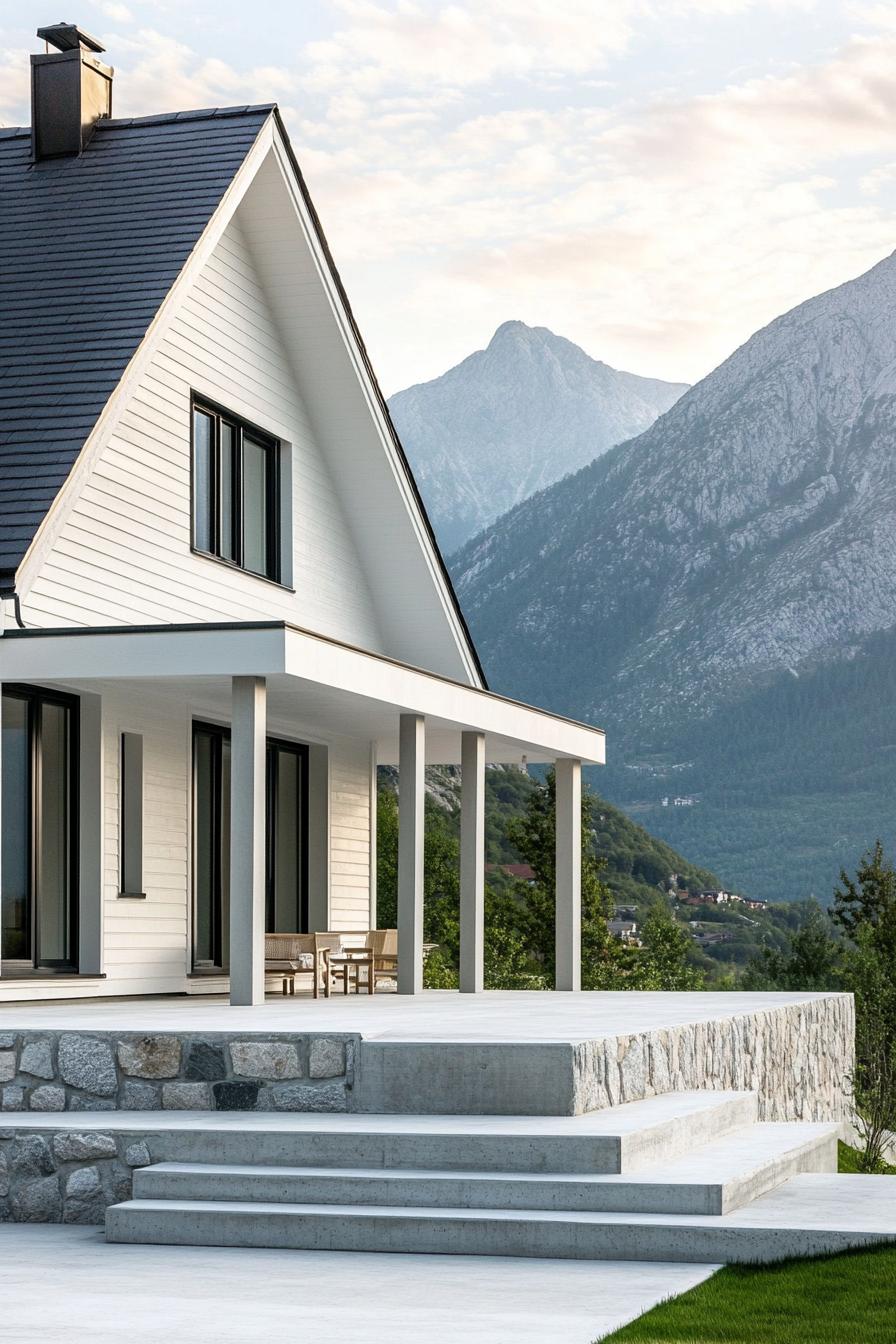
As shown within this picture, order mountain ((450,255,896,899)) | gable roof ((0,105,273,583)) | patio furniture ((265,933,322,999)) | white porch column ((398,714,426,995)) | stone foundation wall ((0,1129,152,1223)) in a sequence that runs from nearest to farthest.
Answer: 1. stone foundation wall ((0,1129,152,1223))
2. gable roof ((0,105,273,583))
3. white porch column ((398,714,426,995))
4. patio furniture ((265,933,322,999))
5. mountain ((450,255,896,899))

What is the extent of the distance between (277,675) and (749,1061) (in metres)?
4.35

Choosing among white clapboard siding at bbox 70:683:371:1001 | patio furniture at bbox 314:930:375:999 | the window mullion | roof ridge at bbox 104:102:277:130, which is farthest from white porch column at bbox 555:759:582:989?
roof ridge at bbox 104:102:277:130

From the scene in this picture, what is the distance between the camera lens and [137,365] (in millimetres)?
14250

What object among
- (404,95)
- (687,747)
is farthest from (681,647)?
(404,95)

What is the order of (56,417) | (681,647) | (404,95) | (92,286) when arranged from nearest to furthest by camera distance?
1. (56,417)
2. (92,286)
3. (404,95)
4. (681,647)

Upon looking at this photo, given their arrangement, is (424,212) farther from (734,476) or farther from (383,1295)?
(383,1295)

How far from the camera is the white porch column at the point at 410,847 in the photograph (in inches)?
613

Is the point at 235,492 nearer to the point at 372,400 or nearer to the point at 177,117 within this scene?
the point at 372,400

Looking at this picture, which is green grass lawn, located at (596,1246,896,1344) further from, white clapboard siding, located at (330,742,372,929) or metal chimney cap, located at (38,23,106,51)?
metal chimney cap, located at (38,23,106,51)

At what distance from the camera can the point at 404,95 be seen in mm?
85875

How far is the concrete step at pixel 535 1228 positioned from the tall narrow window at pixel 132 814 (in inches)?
272

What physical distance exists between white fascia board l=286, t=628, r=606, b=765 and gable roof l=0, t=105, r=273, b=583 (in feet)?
7.03

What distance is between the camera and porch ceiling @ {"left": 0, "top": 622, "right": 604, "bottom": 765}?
41.8ft

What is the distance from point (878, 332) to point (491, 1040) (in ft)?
436
